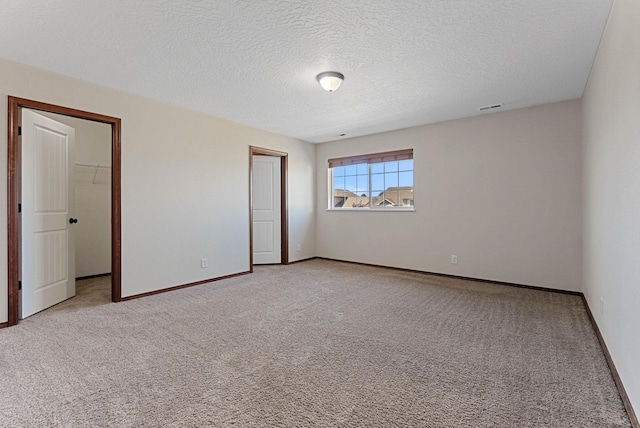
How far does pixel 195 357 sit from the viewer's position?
220cm

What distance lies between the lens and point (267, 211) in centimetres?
581

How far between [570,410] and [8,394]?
3.02 metres

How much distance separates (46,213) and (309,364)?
10.5ft

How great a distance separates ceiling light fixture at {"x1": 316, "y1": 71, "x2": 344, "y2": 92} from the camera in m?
3.02

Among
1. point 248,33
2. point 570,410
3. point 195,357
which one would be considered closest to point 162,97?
point 248,33

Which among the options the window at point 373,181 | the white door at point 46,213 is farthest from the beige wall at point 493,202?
the white door at point 46,213

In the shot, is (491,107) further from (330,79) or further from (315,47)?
(315,47)

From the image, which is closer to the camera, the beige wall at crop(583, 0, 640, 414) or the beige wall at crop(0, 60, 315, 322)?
the beige wall at crop(583, 0, 640, 414)

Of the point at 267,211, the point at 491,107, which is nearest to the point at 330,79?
the point at 491,107

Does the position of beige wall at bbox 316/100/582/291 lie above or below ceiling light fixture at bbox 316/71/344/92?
below

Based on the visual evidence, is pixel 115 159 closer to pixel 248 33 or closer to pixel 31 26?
pixel 31 26

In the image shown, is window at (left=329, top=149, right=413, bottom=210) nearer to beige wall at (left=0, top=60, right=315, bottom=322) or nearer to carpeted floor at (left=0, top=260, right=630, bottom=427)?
beige wall at (left=0, top=60, right=315, bottom=322)

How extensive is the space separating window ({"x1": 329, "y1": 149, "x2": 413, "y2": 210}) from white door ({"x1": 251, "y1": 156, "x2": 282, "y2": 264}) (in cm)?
112

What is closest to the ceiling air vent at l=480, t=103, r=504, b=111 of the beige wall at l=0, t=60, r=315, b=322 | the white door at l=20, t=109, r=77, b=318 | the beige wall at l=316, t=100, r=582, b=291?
the beige wall at l=316, t=100, r=582, b=291
